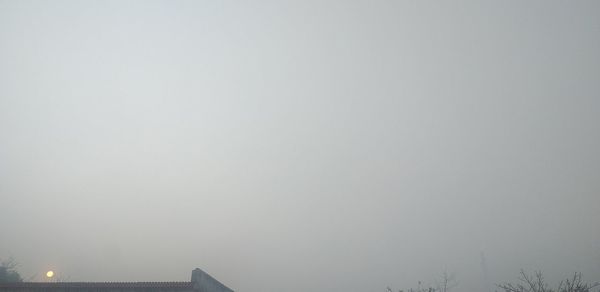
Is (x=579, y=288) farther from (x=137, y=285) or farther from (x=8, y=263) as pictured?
(x=8, y=263)

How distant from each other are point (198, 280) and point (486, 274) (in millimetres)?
110630

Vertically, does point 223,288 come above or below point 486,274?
above

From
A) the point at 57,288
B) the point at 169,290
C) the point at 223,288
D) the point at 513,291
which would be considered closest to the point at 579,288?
the point at 513,291

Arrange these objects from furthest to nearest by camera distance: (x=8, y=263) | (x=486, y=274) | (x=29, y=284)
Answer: (x=486, y=274) → (x=8, y=263) → (x=29, y=284)

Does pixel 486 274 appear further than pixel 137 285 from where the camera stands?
Yes

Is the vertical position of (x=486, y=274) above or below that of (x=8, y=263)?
below

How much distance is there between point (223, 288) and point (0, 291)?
45.5 feet

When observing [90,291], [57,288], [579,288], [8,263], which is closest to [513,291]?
[579,288]

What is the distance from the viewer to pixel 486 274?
351 ft

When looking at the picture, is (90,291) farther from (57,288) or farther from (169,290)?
(169,290)

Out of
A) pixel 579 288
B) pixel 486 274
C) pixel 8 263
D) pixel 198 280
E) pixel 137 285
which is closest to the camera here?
pixel 579 288

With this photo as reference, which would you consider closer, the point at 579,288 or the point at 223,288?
the point at 579,288

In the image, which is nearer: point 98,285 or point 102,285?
point 98,285

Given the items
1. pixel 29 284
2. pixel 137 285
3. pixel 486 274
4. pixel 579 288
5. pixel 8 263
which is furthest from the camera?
pixel 486 274
